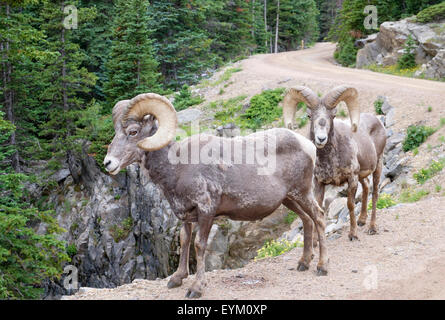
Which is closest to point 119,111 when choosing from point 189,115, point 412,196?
point 412,196

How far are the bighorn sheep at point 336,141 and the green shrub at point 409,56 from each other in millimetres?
21097

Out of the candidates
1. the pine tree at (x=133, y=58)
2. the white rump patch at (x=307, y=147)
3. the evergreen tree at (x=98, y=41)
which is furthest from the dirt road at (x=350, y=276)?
the evergreen tree at (x=98, y=41)

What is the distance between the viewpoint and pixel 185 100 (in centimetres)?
2389

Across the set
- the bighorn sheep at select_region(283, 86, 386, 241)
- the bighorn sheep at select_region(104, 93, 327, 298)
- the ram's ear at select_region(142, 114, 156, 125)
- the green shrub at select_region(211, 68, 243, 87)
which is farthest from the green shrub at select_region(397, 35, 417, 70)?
the ram's ear at select_region(142, 114, 156, 125)

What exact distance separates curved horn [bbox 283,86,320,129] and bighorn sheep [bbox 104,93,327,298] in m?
1.39

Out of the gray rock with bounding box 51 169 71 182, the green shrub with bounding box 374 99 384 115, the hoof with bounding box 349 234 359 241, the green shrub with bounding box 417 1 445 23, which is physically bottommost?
the gray rock with bounding box 51 169 71 182

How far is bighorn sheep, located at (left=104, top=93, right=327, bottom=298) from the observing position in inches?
217

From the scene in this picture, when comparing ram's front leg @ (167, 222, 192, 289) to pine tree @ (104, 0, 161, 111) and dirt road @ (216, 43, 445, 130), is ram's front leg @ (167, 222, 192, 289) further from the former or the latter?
pine tree @ (104, 0, 161, 111)

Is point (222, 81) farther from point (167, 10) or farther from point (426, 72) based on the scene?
point (426, 72)

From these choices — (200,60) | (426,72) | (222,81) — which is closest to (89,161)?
(222,81)

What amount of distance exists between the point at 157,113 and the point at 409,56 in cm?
2594

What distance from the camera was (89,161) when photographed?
69.7ft

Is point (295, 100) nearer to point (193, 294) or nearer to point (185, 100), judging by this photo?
point (193, 294)

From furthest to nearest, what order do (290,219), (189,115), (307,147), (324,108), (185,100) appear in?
1. (185,100)
2. (189,115)
3. (290,219)
4. (324,108)
5. (307,147)
